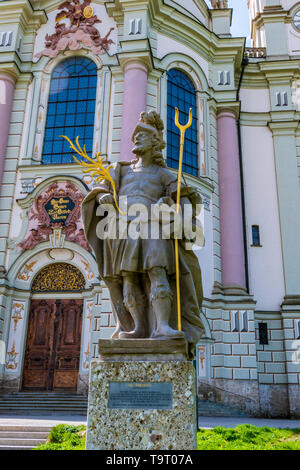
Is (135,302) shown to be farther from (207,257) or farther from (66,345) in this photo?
(207,257)

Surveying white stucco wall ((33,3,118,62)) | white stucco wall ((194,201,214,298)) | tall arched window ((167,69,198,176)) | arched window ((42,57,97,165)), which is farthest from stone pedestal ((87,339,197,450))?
white stucco wall ((33,3,118,62))

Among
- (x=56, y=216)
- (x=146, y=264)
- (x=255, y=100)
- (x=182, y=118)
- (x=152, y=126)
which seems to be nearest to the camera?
(x=146, y=264)

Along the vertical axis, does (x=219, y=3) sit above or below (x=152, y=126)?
above

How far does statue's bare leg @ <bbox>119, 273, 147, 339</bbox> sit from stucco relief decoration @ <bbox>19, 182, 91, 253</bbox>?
8955 mm

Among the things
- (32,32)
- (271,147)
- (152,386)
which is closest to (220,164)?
(271,147)

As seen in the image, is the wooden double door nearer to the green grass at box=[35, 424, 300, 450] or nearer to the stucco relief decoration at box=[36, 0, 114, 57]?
the green grass at box=[35, 424, 300, 450]

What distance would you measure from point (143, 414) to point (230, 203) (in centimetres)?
1287

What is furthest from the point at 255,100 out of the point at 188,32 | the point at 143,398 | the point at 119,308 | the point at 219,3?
the point at 143,398

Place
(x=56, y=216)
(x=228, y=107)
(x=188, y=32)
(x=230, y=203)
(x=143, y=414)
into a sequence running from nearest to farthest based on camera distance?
1. (x=143, y=414)
2. (x=56, y=216)
3. (x=230, y=203)
4. (x=188, y=32)
5. (x=228, y=107)

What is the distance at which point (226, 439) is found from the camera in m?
6.88

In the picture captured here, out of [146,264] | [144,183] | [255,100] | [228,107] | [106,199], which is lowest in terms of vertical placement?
[146,264]

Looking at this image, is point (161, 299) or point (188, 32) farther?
point (188, 32)

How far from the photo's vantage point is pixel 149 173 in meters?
5.20

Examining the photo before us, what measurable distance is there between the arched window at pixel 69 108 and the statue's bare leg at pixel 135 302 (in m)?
10.7
